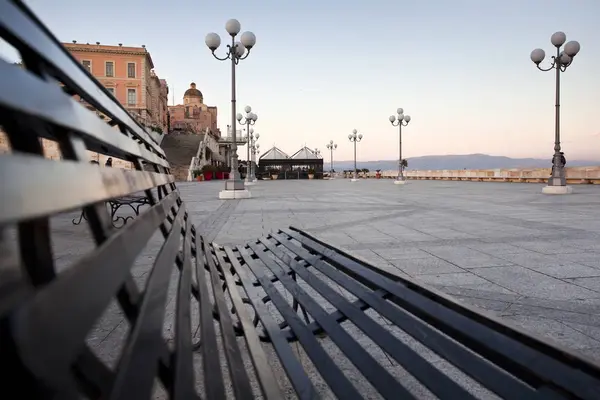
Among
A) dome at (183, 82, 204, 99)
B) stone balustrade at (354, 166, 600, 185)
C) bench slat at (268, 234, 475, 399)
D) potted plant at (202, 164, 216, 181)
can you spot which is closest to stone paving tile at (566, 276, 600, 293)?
bench slat at (268, 234, 475, 399)

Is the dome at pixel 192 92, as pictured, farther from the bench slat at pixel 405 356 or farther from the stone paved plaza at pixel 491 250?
the bench slat at pixel 405 356

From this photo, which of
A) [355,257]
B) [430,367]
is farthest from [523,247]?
[430,367]

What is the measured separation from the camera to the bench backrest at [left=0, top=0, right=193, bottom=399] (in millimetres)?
479

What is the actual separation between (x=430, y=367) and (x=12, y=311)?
1148mm

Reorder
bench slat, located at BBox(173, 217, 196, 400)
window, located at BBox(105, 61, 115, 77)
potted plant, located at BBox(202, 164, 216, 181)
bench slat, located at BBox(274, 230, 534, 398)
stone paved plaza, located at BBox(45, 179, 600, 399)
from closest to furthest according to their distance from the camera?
1. bench slat, located at BBox(173, 217, 196, 400)
2. bench slat, located at BBox(274, 230, 534, 398)
3. stone paved plaza, located at BBox(45, 179, 600, 399)
4. potted plant, located at BBox(202, 164, 216, 181)
5. window, located at BBox(105, 61, 115, 77)

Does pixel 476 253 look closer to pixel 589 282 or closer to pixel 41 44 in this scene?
pixel 589 282

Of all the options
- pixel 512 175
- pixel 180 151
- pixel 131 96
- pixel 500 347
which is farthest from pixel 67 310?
pixel 131 96

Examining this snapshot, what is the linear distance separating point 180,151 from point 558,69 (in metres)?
45.6

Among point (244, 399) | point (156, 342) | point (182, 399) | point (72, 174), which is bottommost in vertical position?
point (244, 399)

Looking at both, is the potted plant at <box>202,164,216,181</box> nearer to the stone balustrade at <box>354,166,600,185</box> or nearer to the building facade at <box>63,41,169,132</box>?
the building facade at <box>63,41,169,132</box>

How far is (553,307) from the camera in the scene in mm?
3188

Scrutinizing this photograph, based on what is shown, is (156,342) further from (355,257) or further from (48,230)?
(355,257)

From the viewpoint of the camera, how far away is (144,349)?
2.68 ft

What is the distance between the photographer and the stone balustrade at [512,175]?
26422mm
